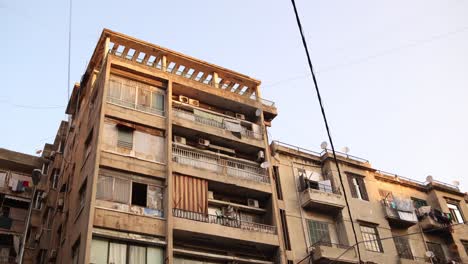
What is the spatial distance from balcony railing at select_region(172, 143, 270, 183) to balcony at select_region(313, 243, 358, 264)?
4.55 metres

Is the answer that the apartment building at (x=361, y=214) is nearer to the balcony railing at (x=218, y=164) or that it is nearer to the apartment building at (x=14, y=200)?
the balcony railing at (x=218, y=164)

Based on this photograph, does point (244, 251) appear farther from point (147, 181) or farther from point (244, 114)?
point (244, 114)

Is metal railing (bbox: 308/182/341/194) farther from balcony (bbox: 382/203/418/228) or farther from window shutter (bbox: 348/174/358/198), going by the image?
balcony (bbox: 382/203/418/228)

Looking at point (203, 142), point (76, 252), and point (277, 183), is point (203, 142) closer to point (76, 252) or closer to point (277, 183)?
point (277, 183)

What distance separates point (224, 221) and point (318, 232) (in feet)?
20.7

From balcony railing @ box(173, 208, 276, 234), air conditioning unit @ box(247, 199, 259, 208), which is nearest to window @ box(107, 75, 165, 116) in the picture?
balcony railing @ box(173, 208, 276, 234)

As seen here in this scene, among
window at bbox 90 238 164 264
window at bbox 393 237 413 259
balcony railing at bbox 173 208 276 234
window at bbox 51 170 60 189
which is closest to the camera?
window at bbox 90 238 164 264

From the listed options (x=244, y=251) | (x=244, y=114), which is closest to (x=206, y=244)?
(x=244, y=251)

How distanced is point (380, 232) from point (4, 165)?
935 inches

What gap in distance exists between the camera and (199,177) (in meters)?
25.0

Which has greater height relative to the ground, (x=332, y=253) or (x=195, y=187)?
(x=195, y=187)

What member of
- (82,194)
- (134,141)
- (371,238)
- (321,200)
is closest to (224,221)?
(134,141)

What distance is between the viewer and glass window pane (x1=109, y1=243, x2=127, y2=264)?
20.2 metres

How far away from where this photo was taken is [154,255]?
21.1 meters
